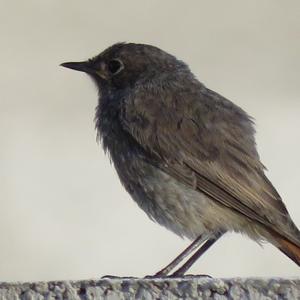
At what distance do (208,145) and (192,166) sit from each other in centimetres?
9

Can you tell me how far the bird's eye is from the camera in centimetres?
552

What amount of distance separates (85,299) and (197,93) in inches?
92.7

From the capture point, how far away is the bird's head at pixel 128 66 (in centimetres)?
546

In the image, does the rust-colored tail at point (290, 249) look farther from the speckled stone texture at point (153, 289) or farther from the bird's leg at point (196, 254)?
the speckled stone texture at point (153, 289)

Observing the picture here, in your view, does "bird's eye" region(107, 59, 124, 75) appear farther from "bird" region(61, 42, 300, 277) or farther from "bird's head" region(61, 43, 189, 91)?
"bird" region(61, 42, 300, 277)

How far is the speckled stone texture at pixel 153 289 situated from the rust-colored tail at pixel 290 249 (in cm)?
150

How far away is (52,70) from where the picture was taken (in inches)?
274

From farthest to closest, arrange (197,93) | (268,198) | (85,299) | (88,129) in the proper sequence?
(88,129), (197,93), (268,198), (85,299)

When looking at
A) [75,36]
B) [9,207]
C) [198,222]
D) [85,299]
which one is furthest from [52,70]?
[85,299]

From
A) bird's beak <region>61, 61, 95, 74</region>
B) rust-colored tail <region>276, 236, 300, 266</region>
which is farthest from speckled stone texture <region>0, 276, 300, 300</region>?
bird's beak <region>61, 61, 95, 74</region>

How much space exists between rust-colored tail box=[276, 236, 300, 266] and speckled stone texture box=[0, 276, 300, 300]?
150cm

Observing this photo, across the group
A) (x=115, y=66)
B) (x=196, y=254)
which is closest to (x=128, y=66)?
(x=115, y=66)

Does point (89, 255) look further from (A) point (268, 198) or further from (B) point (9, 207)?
(A) point (268, 198)

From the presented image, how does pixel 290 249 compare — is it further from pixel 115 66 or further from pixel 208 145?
pixel 115 66
